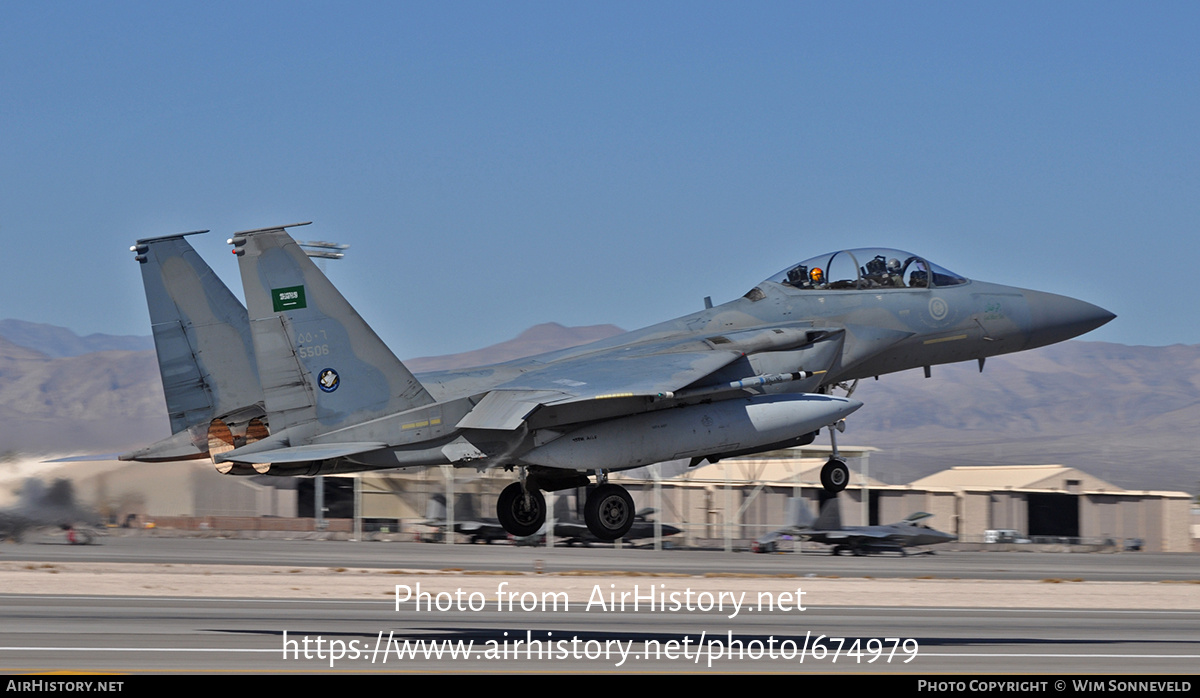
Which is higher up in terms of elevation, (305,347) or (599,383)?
(305,347)

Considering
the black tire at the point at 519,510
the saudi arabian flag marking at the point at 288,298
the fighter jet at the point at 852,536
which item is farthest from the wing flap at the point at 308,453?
the fighter jet at the point at 852,536

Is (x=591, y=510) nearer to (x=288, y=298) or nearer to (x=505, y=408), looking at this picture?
(x=505, y=408)

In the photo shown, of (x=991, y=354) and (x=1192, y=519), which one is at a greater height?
(x=991, y=354)

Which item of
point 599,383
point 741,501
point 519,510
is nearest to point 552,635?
point 519,510

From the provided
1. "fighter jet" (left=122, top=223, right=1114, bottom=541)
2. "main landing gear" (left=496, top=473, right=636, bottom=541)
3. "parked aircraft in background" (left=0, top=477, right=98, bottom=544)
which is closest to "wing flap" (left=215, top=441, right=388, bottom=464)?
"fighter jet" (left=122, top=223, right=1114, bottom=541)

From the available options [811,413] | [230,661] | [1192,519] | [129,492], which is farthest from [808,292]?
[1192,519]

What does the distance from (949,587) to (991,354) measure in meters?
14.7

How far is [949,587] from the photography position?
36594 millimetres

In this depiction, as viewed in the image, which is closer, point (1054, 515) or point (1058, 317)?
point (1058, 317)

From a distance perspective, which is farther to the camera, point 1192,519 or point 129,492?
point 1192,519

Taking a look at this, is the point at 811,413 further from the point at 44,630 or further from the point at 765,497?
the point at 765,497

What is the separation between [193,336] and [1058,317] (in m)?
15.7

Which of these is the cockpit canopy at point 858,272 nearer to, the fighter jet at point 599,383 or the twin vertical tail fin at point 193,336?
the fighter jet at point 599,383

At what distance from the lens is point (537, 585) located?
33.6m
